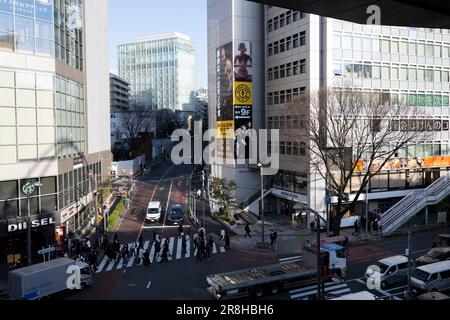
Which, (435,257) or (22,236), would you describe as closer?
(435,257)

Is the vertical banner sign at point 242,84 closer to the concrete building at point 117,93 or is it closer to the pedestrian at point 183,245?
the pedestrian at point 183,245

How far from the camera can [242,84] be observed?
44.0 m

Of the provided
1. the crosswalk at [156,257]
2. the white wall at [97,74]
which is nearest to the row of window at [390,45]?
the crosswalk at [156,257]

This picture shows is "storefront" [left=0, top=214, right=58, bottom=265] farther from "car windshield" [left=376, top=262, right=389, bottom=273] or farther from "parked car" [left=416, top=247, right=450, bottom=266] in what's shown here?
"parked car" [left=416, top=247, right=450, bottom=266]

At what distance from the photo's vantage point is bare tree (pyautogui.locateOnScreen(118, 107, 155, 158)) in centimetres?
9388

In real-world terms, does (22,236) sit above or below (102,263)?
above

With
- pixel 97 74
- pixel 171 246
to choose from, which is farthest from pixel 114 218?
pixel 97 74

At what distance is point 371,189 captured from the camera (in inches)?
1571

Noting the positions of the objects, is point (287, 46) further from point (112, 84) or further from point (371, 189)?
point (112, 84)

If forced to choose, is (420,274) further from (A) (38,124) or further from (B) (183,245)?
(A) (38,124)

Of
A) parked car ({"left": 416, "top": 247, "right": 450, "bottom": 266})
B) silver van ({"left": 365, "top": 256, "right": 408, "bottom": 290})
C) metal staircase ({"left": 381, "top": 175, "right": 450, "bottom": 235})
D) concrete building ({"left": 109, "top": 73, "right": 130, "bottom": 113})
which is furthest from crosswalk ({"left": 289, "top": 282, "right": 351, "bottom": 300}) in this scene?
concrete building ({"left": 109, "top": 73, "right": 130, "bottom": 113})

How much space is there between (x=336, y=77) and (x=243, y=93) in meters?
10.1

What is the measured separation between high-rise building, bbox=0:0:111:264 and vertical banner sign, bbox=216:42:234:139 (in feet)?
50.9

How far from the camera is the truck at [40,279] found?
19.6 metres
